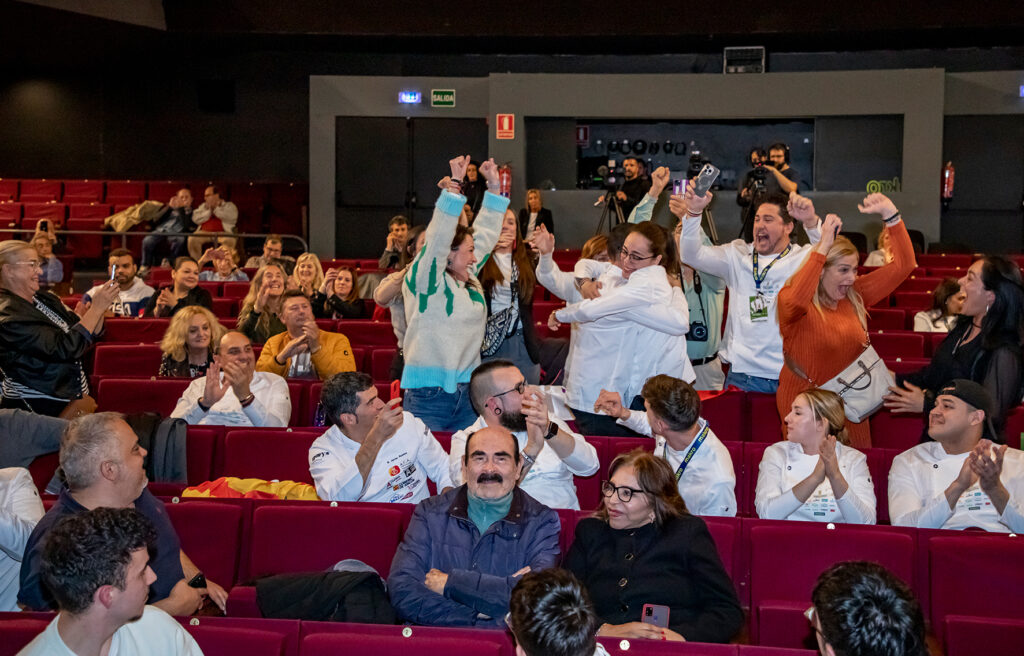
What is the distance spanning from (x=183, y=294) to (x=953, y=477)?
16.1ft

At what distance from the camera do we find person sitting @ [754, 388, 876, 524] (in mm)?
3504

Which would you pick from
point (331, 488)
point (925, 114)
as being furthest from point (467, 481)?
point (925, 114)

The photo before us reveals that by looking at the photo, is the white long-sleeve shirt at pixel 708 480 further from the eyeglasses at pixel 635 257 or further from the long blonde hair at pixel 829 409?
the eyeglasses at pixel 635 257

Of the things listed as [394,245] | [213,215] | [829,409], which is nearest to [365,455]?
[829,409]

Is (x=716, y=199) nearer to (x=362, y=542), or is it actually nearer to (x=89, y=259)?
(x=89, y=259)

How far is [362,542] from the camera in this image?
3387 millimetres

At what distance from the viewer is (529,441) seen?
136 inches

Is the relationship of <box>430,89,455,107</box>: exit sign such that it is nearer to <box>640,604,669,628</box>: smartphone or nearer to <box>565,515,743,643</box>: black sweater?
<box>565,515,743,643</box>: black sweater

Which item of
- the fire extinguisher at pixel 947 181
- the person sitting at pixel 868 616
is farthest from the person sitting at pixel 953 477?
the fire extinguisher at pixel 947 181

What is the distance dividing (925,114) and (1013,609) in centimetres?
1021

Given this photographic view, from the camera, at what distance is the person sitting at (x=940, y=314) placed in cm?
629

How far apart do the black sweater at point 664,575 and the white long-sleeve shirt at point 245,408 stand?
207cm

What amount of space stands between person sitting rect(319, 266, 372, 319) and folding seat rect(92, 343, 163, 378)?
46.0 inches

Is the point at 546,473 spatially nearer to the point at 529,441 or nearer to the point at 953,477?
the point at 529,441
